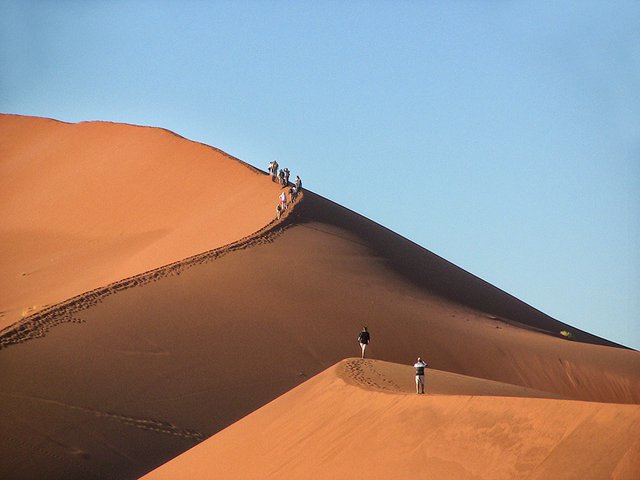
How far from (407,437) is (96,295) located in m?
14.1

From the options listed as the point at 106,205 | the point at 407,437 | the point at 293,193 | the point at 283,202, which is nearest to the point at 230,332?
the point at 283,202

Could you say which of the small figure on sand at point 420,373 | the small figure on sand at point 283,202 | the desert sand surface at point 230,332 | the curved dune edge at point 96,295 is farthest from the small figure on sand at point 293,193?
the small figure on sand at point 420,373

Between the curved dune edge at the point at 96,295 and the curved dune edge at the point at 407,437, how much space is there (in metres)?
6.50

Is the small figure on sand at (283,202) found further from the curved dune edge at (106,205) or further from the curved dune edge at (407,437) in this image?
the curved dune edge at (407,437)

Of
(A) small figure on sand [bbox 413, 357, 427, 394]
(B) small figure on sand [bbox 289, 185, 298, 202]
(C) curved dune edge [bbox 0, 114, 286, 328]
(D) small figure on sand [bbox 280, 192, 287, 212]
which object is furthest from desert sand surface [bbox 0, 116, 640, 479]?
(A) small figure on sand [bbox 413, 357, 427, 394]

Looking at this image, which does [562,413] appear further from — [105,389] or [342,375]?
[105,389]

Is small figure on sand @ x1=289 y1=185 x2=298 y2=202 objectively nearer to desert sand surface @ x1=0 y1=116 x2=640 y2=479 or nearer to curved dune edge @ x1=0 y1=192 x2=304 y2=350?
desert sand surface @ x1=0 y1=116 x2=640 y2=479

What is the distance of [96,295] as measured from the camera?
94.9 feet

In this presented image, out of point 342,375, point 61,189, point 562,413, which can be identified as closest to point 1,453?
point 342,375

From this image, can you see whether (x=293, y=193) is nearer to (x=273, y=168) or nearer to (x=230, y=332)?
(x=273, y=168)

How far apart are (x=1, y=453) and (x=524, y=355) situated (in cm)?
1827

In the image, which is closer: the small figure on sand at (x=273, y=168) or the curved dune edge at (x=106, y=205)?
the curved dune edge at (x=106, y=205)

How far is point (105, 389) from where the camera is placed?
79.2 ft

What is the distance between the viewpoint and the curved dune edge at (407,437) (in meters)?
14.1
